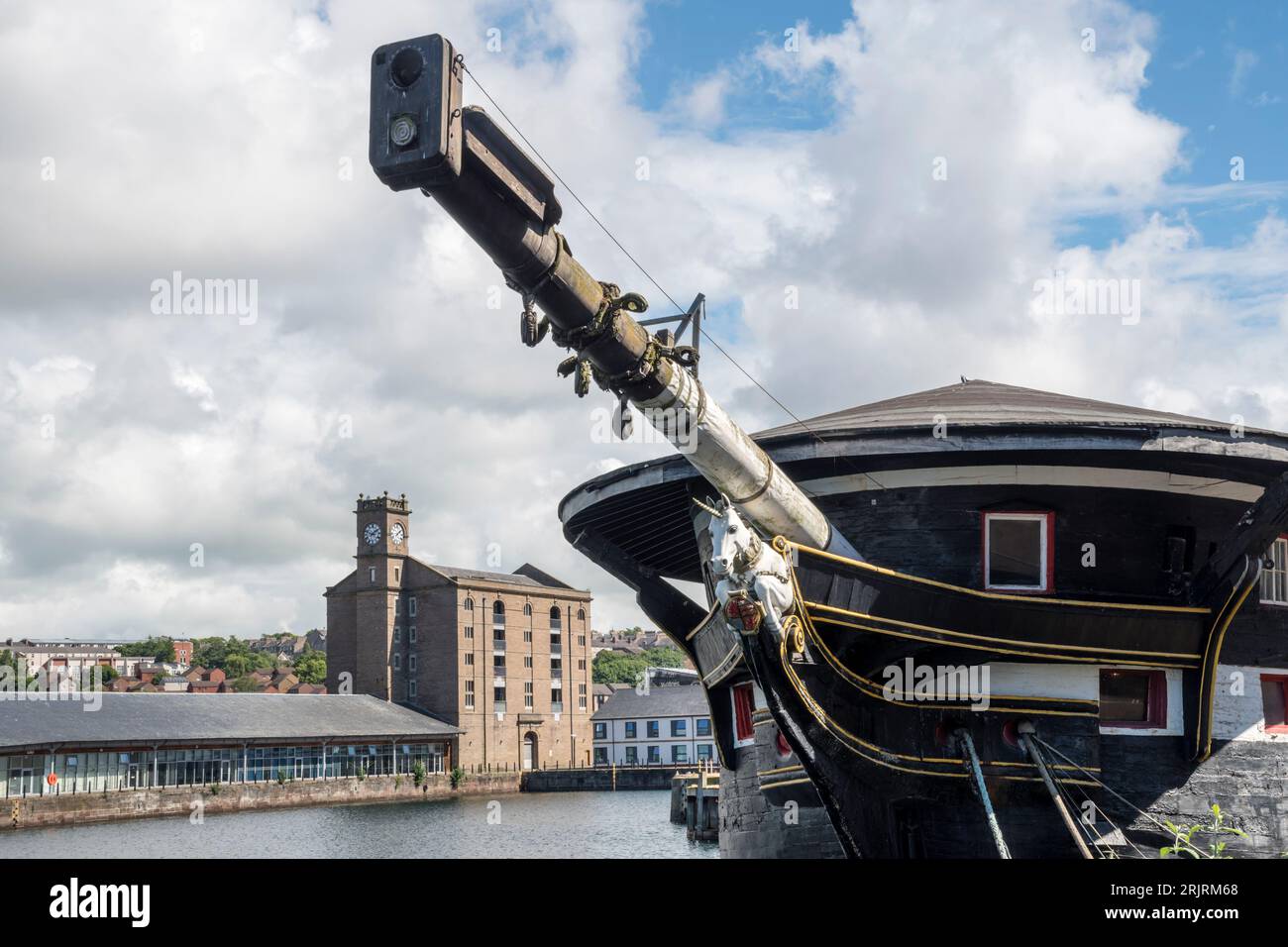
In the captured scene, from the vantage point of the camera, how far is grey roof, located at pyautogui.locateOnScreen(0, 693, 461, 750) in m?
62.7

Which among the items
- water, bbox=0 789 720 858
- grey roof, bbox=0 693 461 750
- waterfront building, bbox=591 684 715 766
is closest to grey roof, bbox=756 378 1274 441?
water, bbox=0 789 720 858

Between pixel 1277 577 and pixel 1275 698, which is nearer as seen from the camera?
pixel 1275 698

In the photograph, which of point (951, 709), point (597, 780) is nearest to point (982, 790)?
point (951, 709)

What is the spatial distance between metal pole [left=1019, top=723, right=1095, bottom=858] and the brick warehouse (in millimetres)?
81005

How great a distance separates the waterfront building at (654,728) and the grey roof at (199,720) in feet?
70.0

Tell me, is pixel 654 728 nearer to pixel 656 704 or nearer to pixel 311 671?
pixel 656 704

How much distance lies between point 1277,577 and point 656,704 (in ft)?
306

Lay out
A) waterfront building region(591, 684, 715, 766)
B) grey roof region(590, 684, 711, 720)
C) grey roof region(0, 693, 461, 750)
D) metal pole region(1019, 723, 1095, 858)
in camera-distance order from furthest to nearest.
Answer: grey roof region(590, 684, 711, 720) → waterfront building region(591, 684, 715, 766) → grey roof region(0, 693, 461, 750) → metal pole region(1019, 723, 1095, 858)

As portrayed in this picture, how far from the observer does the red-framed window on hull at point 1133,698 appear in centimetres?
1510

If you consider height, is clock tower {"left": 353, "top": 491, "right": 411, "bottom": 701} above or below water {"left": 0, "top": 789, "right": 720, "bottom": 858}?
above

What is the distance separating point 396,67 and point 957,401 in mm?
10979

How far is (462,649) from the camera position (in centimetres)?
9606

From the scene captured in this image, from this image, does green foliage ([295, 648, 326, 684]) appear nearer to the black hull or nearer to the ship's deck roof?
the ship's deck roof
